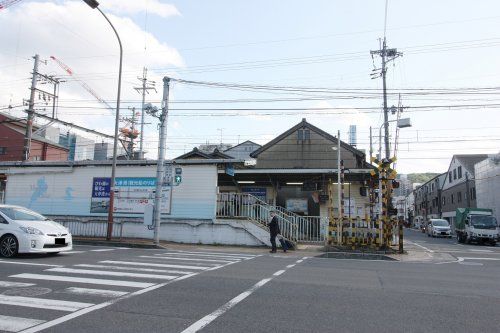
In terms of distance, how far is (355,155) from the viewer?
28.6m

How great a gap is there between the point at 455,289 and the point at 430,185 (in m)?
75.4

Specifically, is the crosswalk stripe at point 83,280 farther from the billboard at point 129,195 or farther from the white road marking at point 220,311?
the billboard at point 129,195

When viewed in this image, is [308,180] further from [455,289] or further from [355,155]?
[455,289]

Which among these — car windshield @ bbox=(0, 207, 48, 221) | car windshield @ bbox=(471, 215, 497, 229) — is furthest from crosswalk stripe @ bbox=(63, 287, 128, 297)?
car windshield @ bbox=(471, 215, 497, 229)

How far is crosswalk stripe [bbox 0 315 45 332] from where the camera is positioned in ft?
16.9

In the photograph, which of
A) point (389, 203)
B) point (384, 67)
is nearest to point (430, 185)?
point (384, 67)

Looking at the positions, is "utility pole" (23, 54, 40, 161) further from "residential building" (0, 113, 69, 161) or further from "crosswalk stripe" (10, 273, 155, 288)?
"crosswalk stripe" (10, 273, 155, 288)

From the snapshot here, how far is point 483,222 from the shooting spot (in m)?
29.6

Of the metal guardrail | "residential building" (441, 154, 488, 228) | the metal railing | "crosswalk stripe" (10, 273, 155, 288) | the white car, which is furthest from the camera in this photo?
"residential building" (441, 154, 488, 228)

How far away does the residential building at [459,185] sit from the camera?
163ft

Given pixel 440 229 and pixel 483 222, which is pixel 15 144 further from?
pixel 483 222

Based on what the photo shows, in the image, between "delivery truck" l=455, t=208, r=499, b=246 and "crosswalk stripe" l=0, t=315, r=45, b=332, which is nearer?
"crosswalk stripe" l=0, t=315, r=45, b=332

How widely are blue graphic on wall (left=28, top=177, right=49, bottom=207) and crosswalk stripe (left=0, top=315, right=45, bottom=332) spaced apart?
1889 cm

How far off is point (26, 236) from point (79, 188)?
11187mm
